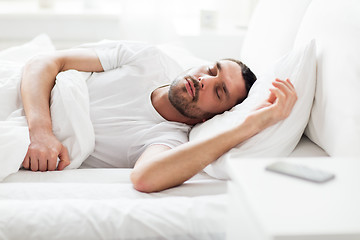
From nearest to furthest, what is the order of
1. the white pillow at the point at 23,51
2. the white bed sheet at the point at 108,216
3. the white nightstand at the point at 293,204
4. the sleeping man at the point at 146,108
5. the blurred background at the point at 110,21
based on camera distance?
1. the white nightstand at the point at 293,204
2. the white bed sheet at the point at 108,216
3. the sleeping man at the point at 146,108
4. the white pillow at the point at 23,51
5. the blurred background at the point at 110,21

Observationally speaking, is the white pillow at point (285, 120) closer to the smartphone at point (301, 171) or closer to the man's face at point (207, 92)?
the man's face at point (207, 92)

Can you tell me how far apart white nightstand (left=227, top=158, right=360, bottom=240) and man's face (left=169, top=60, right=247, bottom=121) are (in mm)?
738

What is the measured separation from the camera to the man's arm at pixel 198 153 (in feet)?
3.99

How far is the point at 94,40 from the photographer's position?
2904mm

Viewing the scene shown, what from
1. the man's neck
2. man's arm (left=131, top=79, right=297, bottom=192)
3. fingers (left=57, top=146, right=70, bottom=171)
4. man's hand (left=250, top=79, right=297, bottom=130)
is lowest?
fingers (left=57, top=146, right=70, bottom=171)

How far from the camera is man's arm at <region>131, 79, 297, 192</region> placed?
3.99ft

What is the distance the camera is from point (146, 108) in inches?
65.4

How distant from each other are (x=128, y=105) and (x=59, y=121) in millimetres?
279

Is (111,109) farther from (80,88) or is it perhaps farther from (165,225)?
(165,225)

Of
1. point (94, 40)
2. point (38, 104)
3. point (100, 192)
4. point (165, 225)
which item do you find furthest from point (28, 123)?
point (94, 40)

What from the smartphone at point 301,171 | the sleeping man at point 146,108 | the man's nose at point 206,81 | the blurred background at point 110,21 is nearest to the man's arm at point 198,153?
the sleeping man at point 146,108

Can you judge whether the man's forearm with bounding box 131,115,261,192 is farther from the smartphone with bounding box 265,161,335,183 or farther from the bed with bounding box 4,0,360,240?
the smartphone with bounding box 265,161,335,183

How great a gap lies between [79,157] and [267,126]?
1.93 feet

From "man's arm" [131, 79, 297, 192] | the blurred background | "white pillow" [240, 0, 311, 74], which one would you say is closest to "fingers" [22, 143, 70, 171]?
"man's arm" [131, 79, 297, 192]
